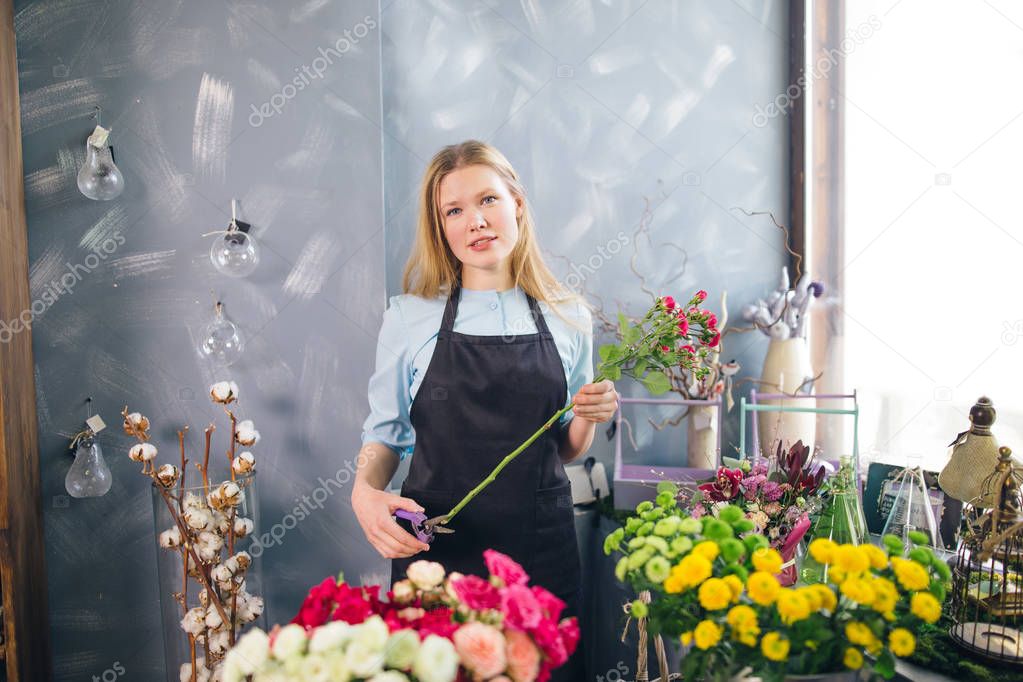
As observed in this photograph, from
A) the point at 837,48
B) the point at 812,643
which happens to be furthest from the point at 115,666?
the point at 837,48

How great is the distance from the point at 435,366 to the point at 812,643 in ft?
3.68

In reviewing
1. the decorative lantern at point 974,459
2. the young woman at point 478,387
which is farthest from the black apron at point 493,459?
the decorative lantern at point 974,459

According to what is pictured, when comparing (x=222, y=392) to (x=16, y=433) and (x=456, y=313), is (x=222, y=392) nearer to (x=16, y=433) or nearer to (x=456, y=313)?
(x=16, y=433)

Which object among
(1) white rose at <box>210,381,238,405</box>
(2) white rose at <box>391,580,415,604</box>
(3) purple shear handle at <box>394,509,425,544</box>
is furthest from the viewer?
(1) white rose at <box>210,381,238,405</box>

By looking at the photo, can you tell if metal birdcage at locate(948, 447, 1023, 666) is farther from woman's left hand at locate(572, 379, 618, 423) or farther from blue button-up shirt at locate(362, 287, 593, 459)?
blue button-up shirt at locate(362, 287, 593, 459)

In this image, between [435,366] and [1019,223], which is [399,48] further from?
[1019,223]

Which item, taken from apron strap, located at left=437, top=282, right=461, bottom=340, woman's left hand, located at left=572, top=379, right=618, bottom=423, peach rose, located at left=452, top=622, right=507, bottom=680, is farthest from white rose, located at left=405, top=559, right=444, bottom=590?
apron strap, located at left=437, top=282, right=461, bottom=340

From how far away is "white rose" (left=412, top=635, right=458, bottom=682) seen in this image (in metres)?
0.71

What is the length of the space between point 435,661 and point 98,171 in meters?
1.71

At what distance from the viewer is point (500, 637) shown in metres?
0.74

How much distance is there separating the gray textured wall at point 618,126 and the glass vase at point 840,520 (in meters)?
1.08

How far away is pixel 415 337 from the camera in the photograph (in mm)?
1824

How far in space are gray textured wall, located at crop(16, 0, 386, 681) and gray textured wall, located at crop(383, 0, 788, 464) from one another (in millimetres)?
208

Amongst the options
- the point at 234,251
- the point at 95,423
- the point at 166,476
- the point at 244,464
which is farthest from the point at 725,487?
the point at 95,423
